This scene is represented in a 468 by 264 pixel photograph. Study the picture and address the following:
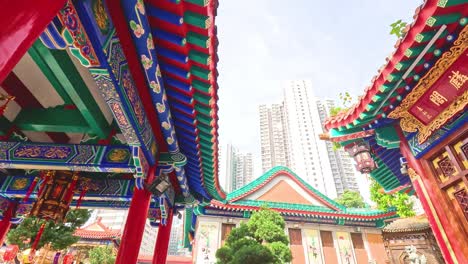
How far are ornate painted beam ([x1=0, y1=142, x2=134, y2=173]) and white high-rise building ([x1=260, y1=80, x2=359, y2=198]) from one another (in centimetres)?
7010

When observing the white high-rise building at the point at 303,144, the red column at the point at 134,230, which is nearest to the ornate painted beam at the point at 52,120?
the red column at the point at 134,230

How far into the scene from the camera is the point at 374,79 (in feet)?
13.2

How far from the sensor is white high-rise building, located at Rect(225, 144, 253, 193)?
8644 cm

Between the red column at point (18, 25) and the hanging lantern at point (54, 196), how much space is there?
4.85m

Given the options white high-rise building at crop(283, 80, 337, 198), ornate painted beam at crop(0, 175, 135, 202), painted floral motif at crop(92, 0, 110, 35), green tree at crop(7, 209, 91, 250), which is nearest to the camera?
painted floral motif at crop(92, 0, 110, 35)

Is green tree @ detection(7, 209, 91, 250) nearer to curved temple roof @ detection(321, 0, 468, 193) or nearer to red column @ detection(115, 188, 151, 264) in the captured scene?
red column @ detection(115, 188, 151, 264)

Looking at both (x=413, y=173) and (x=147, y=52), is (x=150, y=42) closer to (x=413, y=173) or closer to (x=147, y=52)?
(x=147, y=52)

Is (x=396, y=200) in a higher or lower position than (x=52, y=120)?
lower

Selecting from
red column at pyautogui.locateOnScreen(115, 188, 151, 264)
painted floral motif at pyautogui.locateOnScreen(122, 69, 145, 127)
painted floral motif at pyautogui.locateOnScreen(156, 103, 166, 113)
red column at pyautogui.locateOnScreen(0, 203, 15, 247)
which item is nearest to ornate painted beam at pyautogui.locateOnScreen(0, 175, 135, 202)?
red column at pyautogui.locateOnScreen(0, 203, 15, 247)

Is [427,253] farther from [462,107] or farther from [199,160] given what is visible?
[199,160]

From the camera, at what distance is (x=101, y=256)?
A: 18328 mm

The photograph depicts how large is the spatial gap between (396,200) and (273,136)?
272 feet

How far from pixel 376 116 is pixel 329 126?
3.16 ft

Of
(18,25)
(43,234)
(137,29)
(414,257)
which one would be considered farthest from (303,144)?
(18,25)
